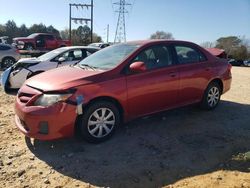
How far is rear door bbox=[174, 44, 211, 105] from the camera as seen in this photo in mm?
6503

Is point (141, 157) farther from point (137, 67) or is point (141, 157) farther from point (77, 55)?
point (77, 55)

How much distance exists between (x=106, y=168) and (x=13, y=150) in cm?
160

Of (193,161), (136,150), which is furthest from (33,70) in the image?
(193,161)

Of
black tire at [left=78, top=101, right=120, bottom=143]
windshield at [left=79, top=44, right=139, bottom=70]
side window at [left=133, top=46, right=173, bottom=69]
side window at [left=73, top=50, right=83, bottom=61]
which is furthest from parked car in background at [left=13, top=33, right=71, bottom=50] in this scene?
black tire at [left=78, top=101, right=120, bottom=143]

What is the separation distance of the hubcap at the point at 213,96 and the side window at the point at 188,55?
719mm

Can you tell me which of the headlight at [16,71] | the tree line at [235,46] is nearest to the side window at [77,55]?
the headlight at [16,71]

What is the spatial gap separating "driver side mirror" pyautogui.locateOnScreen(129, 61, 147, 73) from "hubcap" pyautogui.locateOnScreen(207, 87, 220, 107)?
7.44 ft

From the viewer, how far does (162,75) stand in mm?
6055

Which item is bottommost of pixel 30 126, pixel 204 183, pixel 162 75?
pixel 204 183

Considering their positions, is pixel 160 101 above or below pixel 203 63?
below

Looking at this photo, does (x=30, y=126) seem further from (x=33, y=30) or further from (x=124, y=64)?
(x=33, y=30)

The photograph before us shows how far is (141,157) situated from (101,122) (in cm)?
89

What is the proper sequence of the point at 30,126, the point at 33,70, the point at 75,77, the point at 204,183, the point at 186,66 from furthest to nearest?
the point at 33,70 → the point at 186,66 → the point at 75,77 → the point at 30,126 → the point at 204,183

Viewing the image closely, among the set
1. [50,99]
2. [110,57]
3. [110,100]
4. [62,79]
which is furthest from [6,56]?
[50,99]
